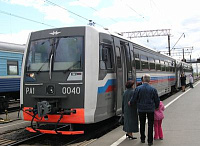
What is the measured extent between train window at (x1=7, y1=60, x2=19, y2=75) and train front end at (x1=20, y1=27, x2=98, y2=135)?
6555 mm

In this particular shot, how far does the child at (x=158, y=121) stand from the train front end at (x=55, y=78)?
176 centimetres

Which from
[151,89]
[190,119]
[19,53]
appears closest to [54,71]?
[151,89]

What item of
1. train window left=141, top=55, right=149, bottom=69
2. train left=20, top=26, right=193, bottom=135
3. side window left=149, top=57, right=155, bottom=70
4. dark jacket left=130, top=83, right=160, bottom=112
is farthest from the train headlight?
side window left=149, top=57, right=155, bottom=70

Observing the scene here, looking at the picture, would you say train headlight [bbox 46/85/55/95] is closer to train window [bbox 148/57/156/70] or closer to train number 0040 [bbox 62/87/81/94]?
train number 0040 [bbox 62/87/81/94]

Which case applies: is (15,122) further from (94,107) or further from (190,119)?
(190,119)

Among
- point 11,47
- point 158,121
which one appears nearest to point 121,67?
point 158,121

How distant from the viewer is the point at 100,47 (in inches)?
306

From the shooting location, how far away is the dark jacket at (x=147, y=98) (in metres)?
6.17

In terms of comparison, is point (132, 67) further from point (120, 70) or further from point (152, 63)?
point (152, 63)

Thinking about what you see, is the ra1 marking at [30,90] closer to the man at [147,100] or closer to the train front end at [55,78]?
the train front end at [55,78]

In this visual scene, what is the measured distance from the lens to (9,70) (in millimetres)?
14086

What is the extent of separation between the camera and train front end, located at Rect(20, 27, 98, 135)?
7.02 m

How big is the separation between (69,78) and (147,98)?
220 cm

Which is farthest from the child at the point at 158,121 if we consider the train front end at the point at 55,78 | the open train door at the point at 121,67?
the open train door at the point at 121,67
